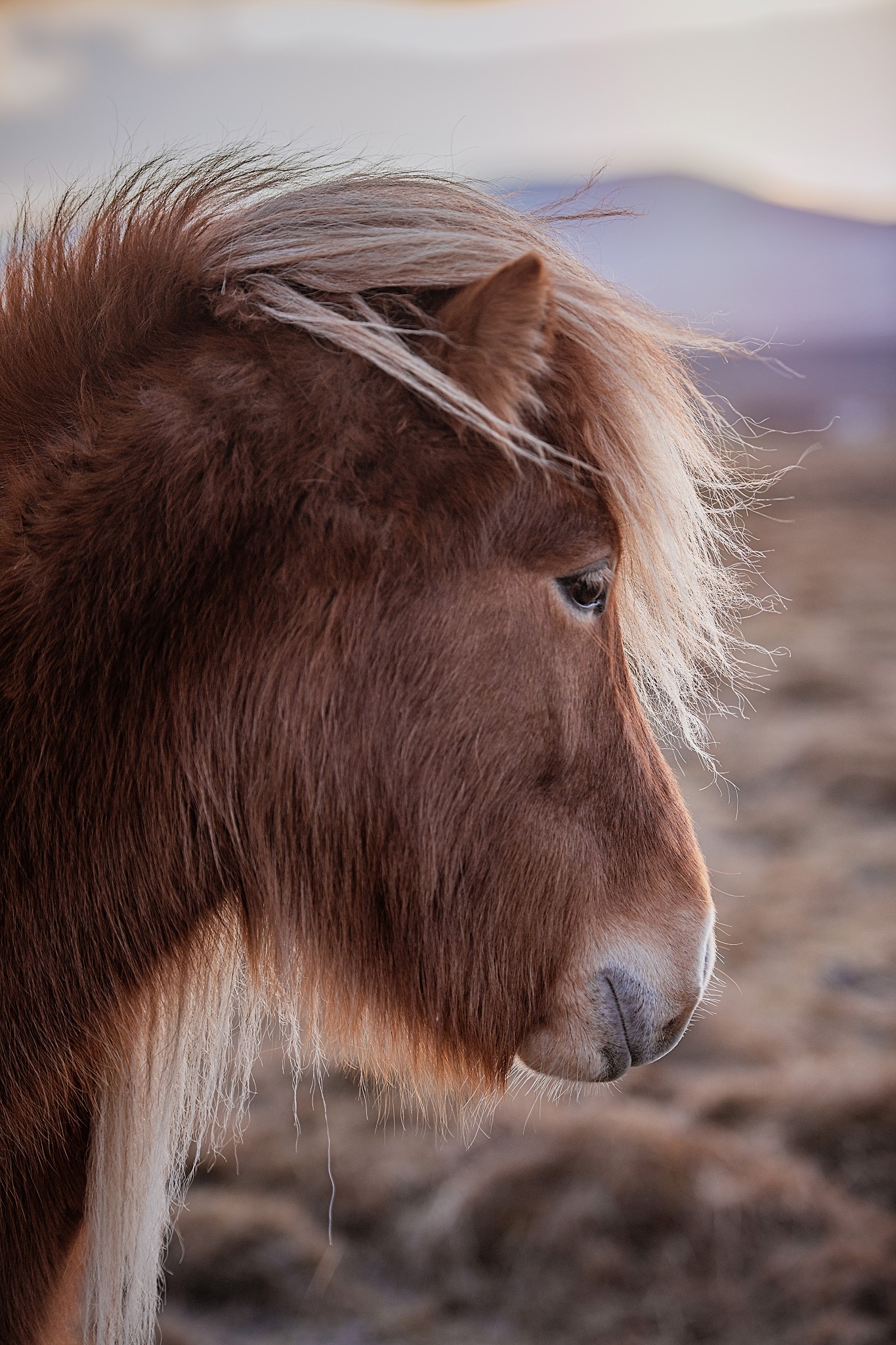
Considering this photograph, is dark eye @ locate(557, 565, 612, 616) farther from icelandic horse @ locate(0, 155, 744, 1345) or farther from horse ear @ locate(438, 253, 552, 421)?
horse ear @ locate(438, 253, 552, 421)

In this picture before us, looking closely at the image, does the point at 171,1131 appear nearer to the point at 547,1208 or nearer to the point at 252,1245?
the point at 252,1245

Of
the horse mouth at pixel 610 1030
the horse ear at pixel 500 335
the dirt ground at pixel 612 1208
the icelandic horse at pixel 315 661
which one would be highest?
the horse ear at pixel 500 335

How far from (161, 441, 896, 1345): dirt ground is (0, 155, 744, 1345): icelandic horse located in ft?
3.57

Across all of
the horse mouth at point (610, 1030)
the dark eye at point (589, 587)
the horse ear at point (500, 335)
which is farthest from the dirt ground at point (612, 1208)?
the horse ear at point (500, 335)

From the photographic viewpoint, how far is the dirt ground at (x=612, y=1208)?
2131mm

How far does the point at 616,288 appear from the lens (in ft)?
4.59

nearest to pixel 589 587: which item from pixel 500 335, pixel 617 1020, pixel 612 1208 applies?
pixel 500 335

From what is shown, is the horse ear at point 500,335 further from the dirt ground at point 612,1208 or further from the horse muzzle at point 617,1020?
the dirt ground at point 612,1208

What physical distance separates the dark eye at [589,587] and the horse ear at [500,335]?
21 cm

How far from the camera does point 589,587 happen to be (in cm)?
119

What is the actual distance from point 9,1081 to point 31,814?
313 millimetres

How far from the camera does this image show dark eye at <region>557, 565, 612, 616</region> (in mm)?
1178

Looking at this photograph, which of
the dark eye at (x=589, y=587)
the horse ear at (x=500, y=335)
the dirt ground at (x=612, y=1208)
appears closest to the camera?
the horse ear at (x=500, y=335)

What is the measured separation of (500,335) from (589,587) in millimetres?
319
